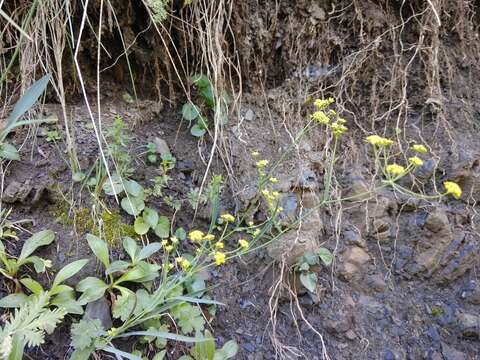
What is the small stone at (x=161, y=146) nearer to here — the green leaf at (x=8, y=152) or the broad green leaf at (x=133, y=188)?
the broad green leaf at (x=133, y=188)

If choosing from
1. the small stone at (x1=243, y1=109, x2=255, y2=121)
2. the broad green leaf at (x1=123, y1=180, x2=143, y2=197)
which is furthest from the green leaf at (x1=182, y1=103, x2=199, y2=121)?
the broad green leaf at (x1=123, y1=180, x2=143, y2=197)

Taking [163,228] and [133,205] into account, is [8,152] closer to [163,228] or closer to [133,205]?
[133,205]

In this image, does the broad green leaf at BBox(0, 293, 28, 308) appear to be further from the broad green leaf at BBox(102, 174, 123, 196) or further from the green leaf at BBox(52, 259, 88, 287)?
the broad green leaf at BBox(102, 174, 123, 196)

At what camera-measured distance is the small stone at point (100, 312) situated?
1034 millimetres

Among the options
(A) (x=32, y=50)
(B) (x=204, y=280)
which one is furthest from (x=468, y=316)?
(A) (x=32, y=50)

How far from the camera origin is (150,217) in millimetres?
1211

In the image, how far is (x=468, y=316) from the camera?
124cm

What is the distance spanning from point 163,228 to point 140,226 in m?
0.07

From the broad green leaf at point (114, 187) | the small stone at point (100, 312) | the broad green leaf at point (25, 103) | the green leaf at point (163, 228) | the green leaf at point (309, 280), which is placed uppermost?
the broad green leaf at point (25, 103)

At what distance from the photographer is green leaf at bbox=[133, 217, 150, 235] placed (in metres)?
1.18

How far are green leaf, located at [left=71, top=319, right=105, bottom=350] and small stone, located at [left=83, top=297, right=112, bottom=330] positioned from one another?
71 millimetres

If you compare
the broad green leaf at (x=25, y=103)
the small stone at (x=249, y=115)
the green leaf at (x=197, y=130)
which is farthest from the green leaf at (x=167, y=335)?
the small stone at (x=249, y=115)

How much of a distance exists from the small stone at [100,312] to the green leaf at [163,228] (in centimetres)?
24

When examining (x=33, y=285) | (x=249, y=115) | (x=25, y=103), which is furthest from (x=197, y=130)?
(x=33, y=285)
